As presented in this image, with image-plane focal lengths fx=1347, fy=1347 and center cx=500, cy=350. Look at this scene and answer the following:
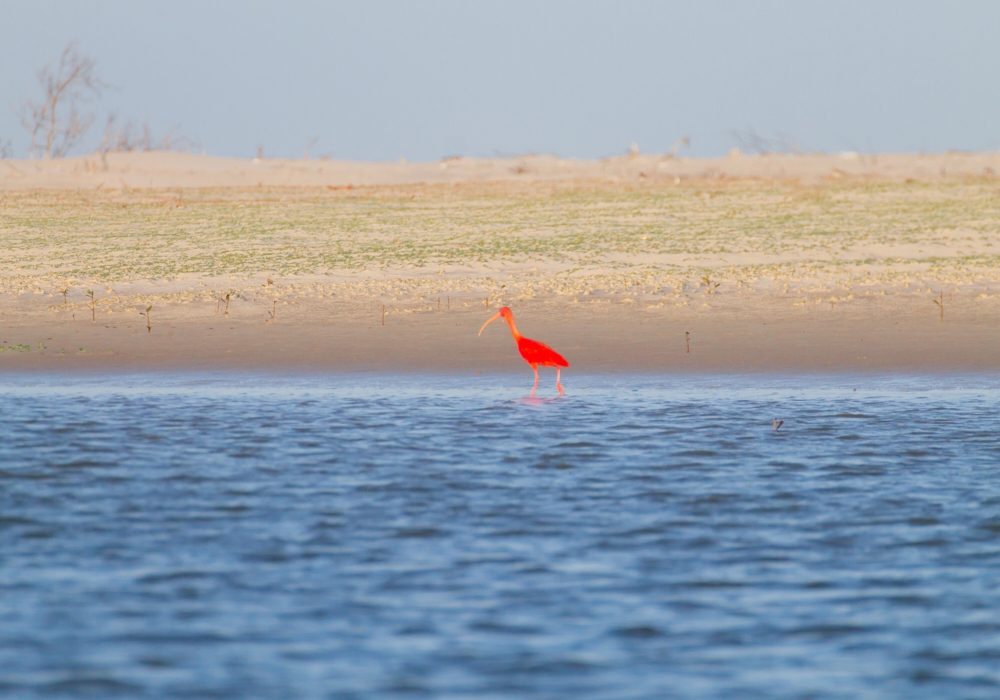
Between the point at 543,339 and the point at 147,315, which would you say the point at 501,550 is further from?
the point at 147,315

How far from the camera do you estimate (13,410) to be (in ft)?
38.0

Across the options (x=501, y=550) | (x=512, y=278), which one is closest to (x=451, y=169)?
(x=512, y=278)

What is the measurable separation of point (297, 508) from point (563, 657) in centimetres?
292

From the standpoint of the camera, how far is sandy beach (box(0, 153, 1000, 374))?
50.2 feet

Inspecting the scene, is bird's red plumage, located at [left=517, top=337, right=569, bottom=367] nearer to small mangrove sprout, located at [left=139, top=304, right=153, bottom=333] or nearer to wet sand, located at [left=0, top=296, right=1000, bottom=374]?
wet sand, located at [left=0, top=296, right=1000, bottom=374]

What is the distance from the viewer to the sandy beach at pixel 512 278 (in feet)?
50.2

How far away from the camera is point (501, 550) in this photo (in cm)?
693

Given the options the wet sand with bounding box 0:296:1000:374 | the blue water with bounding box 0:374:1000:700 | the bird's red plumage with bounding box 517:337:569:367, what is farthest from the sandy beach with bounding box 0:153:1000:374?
the blue water with bounding box 0:374:1000:700

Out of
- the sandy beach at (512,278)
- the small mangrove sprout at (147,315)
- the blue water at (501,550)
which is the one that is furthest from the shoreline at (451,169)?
the blue water at (501,550)

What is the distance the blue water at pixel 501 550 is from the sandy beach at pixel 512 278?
3575mm

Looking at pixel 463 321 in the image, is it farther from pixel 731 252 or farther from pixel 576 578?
pixel 576 578

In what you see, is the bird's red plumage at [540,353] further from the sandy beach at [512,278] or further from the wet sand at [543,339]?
the sandy beach at [512,278]

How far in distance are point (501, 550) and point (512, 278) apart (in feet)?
45.8

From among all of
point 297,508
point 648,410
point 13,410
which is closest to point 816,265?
point 648,410
